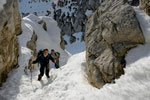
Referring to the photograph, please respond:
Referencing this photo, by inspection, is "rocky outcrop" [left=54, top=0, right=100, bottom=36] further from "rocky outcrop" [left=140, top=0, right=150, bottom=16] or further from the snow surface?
"rocky outcrop" [left=140, top=0, right=150, bottom=16]

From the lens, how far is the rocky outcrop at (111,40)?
8.91 m

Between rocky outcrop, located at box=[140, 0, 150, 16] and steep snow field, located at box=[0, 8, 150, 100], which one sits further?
rocky outcrop, located at box=[140, 0, 150, 16]

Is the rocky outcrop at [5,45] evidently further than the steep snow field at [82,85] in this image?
Yes

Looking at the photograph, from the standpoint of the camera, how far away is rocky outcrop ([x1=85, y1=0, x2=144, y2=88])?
8.91 m

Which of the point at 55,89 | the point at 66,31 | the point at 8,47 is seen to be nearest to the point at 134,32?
the point at 55,89

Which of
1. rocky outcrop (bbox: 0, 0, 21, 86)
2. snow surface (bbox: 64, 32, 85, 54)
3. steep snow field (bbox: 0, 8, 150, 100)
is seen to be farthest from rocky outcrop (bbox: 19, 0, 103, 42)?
steep snow field (bbox: 0, 8, 150, 100)

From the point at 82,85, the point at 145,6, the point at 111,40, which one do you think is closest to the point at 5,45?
the point at 82,85

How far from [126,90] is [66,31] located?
7726cm

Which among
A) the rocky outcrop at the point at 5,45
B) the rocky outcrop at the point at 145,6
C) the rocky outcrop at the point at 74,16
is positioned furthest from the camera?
the rocky outcrop at the point at 74,16

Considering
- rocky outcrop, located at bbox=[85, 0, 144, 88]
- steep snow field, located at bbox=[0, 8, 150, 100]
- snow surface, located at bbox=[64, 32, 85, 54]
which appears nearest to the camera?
steep snow field, located at bbox=[0, 8, 150, 100]

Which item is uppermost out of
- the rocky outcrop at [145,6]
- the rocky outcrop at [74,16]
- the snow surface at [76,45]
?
the rocky outcrop at [145,6]

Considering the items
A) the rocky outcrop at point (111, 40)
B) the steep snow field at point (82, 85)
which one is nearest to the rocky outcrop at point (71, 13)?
the steep snow field at point (82, 85)

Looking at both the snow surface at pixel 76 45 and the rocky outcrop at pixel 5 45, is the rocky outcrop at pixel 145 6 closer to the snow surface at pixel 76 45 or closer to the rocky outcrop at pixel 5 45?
the rocky outcrop at pixel 5 45

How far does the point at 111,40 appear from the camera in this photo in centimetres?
965
